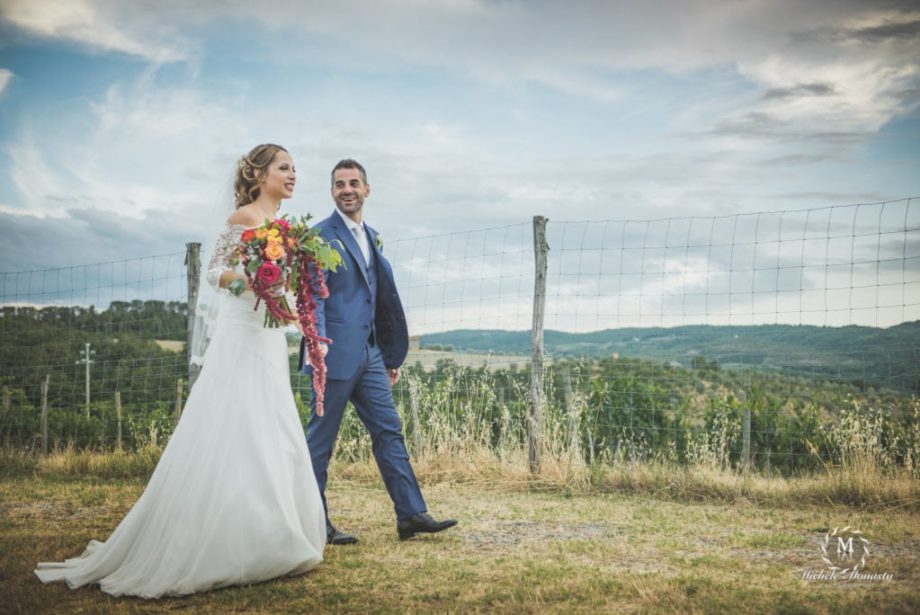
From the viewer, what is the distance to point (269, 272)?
3.96m

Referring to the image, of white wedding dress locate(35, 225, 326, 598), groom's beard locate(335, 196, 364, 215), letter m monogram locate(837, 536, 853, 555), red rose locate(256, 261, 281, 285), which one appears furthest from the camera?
groom's beard locate(335, 196, 364, 215)

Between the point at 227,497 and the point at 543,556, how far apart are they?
74.6 inches

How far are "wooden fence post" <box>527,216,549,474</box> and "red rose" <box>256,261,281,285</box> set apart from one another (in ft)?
12.7

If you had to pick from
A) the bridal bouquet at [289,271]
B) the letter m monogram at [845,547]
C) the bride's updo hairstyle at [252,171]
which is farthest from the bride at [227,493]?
the letter m monogram at [845,547]

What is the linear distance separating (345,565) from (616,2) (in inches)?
269

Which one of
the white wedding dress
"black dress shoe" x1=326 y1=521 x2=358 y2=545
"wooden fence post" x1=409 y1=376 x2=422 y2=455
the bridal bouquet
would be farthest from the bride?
"wooden fence post" x1=409 y1=376 x2=422 y2=455

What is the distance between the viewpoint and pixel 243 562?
3.69 m

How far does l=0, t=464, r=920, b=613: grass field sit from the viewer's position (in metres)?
3.50

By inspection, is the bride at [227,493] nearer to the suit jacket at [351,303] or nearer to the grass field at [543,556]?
the grass field at [543,556]

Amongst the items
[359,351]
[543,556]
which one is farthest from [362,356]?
[543,556]

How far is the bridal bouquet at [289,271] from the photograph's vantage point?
4.02 m

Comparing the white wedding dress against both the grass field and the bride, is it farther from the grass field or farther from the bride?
the grass field

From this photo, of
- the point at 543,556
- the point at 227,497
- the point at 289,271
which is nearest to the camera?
the point at 227,497

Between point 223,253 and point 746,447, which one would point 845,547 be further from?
point 223,253
